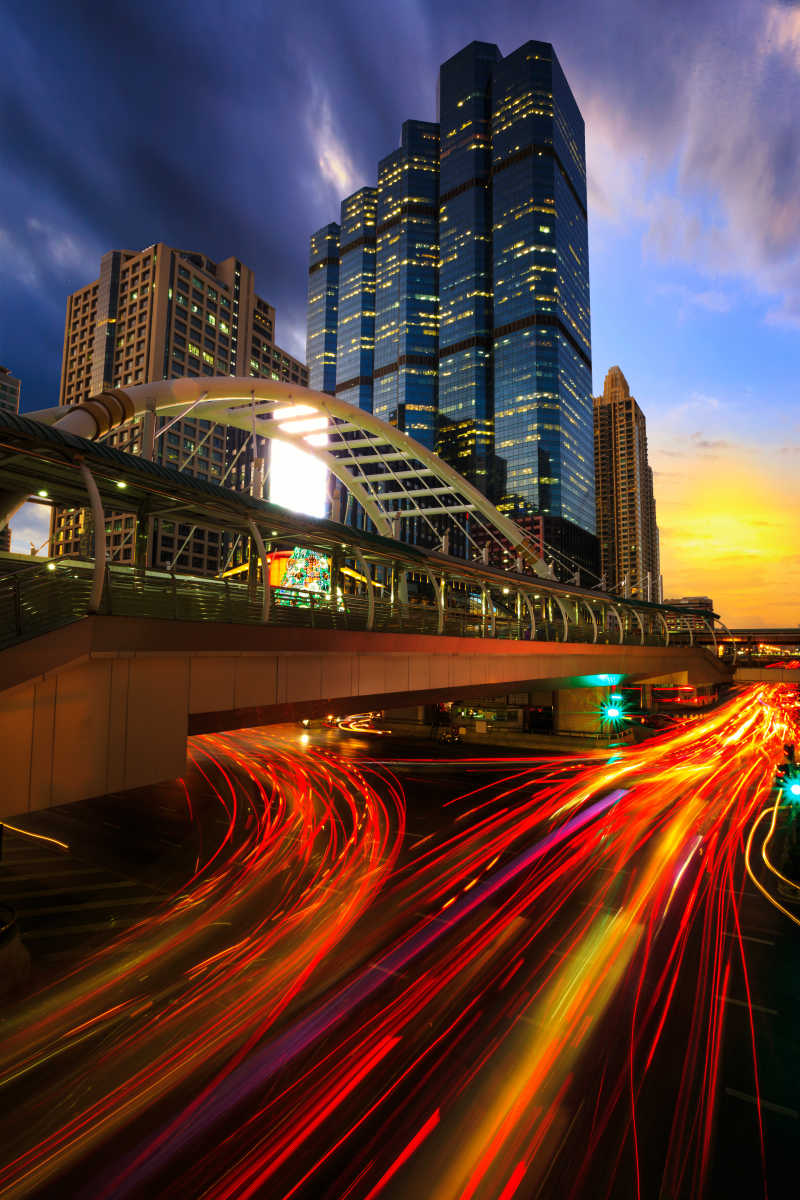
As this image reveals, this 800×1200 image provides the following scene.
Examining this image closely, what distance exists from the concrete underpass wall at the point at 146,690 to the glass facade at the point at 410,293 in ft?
508

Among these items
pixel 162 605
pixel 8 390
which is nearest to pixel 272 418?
pixel 162 605

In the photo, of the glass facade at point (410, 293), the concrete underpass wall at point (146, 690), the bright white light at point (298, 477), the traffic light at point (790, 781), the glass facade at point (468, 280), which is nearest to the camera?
the concrete underpass wall at point (146, 690)

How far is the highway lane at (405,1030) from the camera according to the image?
6.67 metres

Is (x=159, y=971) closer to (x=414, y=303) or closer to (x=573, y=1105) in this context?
(x=573, y=1105)

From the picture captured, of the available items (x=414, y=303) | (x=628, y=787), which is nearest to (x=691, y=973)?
(x=628, y=787)

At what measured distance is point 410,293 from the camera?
170000 mm

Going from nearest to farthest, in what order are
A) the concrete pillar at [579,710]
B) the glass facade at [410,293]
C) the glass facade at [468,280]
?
the concrete pillar at [579,710] → the glass facade at [468,280] → the glass facade at [410,293]

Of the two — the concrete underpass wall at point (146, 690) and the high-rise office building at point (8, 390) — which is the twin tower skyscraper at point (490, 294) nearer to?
the high-rise office building at point (8, 390)

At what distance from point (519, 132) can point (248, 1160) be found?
211027 millimetres

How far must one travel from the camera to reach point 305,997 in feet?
32.7

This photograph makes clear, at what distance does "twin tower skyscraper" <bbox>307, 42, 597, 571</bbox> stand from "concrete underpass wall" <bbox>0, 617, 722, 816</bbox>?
13483cm

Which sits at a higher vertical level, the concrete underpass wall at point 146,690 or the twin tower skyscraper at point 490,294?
the twin tower skyscraper at point 490,294

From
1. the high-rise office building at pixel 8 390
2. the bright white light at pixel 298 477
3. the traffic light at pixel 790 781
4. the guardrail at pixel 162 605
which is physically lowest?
the traffic light at pixel 790 781

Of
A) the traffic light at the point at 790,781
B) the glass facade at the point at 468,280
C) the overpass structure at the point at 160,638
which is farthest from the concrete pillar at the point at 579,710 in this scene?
the glass facade at the point at 468,280
